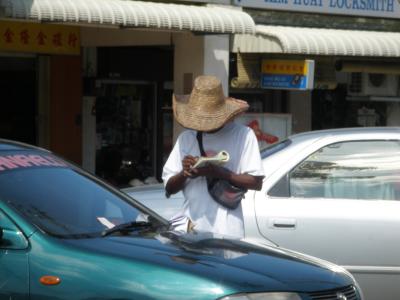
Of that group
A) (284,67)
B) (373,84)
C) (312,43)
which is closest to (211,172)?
(312,43)

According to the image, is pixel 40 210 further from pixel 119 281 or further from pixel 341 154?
pixel 341 154

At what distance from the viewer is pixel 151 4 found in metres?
10.9

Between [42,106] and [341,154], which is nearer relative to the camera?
[341,154]

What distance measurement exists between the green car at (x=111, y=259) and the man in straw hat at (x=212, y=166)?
641 millimetres

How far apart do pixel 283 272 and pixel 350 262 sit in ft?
7.22

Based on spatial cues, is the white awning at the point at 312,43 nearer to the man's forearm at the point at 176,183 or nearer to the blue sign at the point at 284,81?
the blue sign at the point at 284,81

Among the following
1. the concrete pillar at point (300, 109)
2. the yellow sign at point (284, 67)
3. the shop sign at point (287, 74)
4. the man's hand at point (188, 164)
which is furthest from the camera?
the concrete pillar at point (300, 109)

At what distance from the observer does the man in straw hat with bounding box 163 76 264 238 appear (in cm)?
554

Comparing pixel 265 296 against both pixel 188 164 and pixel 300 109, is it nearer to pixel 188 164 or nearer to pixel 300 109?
pixel 188 164

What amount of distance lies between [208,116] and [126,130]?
28.5ft

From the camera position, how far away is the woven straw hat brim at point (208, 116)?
557 centimetres

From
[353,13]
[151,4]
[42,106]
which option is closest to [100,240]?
[151,4]

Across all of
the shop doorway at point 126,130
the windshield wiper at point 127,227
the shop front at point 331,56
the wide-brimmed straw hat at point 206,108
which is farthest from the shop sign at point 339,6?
the windshield wiper at point 127,227

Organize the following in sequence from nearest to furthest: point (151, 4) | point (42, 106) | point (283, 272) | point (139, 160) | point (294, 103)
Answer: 1. point (283, 272)
2. point (151, 4)
3. point (42, 106)
4. point (139, 160)
5. point (294, 103)
